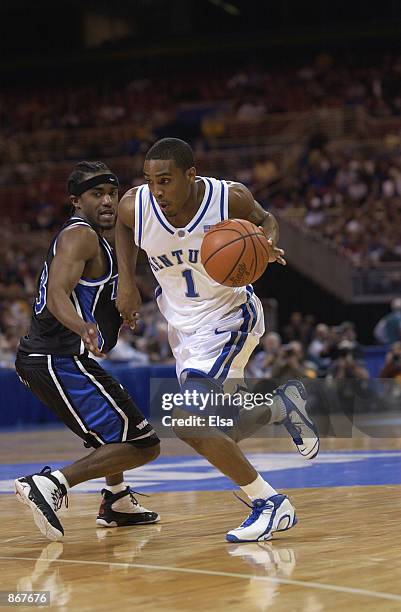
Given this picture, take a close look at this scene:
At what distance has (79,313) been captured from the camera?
5.83m

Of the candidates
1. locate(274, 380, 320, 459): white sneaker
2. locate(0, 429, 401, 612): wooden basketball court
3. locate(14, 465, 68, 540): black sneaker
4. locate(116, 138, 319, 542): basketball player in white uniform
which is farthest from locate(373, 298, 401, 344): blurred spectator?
locate(14, 465, 68, 540): black sneaker

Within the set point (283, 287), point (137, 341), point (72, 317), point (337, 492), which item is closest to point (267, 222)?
point (72, 317)

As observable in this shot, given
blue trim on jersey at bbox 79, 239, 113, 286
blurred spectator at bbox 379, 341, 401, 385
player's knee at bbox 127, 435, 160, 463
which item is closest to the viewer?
player's knee at bbox 127, 435, 160, 463

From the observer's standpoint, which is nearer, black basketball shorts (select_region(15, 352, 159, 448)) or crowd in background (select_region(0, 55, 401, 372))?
black basketball shorts (select_region(15, 352, 159, 448))

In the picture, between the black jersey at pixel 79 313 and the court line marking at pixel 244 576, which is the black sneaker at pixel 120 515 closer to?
the black jersey at pixel 79 313

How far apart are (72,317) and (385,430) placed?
826 centimetres

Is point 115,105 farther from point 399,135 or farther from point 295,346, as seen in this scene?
point 295,346

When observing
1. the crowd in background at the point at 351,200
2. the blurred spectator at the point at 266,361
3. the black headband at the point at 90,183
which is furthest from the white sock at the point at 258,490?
the crowd in background at the point at 351,200

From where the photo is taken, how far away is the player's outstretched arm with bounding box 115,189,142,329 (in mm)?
5570

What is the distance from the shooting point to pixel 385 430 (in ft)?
42.9

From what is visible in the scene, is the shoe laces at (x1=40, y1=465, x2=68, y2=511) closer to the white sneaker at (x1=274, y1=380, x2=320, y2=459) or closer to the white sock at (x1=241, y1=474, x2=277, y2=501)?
the white sock at (x1=241, y1=474, x2=277, y2=501)

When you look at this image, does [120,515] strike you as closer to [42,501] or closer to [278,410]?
[42,501]

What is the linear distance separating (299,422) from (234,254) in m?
1.35

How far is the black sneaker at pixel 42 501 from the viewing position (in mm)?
5402
